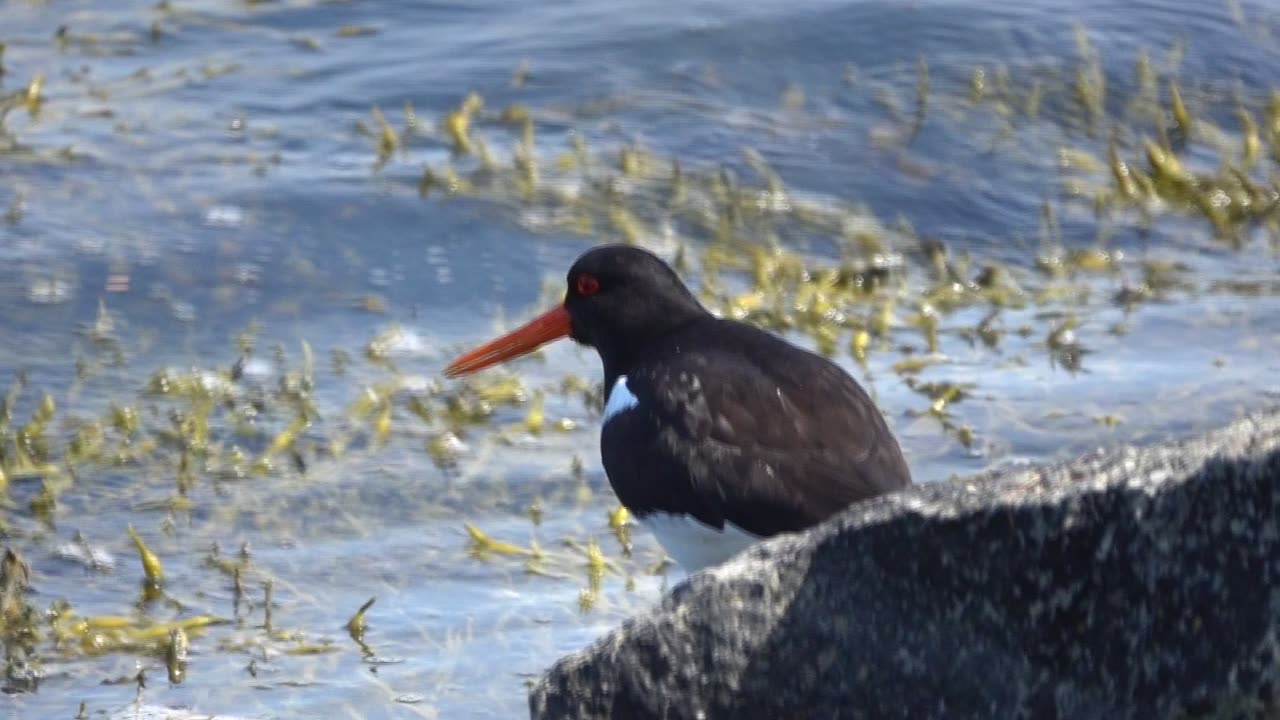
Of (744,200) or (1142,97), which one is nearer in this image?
(744,200)

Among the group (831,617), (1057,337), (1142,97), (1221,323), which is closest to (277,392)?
(1057,337)

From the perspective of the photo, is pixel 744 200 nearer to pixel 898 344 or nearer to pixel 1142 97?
pixel 898 344

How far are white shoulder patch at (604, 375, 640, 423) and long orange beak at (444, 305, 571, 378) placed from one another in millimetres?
644

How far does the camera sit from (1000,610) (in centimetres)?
298

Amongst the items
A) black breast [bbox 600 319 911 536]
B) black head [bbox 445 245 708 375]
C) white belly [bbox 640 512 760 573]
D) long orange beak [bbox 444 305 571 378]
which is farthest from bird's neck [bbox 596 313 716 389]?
white belly [bbox 640 512 760 573]

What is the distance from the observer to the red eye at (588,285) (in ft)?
17.9

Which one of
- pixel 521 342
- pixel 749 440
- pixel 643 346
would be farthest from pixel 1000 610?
pixel 521 342

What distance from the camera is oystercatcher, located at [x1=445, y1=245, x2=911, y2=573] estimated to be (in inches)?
171

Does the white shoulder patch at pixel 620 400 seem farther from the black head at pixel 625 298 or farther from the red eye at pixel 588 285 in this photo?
the red eye at pixel 588 285

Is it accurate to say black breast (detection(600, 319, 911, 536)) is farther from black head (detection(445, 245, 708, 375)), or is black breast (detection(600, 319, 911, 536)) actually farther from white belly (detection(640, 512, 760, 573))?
black head (detection(445, 245, 708, 375))

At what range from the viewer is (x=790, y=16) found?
10289 millimetres

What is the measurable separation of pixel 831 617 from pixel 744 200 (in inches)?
227

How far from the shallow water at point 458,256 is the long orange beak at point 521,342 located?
42cm

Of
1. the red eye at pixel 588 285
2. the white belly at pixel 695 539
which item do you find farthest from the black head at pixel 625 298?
the white belly at pixel 695 539
